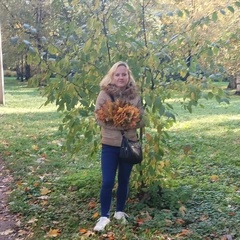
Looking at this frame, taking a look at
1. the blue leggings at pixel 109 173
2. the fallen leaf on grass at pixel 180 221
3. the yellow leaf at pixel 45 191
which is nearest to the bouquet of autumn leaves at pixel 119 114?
the blue leggings at pixel 109 173

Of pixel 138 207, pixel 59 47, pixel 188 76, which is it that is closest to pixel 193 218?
pixel 138 207

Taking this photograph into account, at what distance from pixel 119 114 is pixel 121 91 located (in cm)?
29

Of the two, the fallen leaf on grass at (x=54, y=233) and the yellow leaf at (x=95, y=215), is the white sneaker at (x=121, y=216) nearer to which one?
the yellow leaf at (x=95, y=215)

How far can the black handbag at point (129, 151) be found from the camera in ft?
14.7

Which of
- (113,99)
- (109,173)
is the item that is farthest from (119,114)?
(109,173)

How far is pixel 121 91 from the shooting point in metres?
4.57

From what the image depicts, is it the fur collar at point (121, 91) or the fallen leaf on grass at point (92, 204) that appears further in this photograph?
the fallen leaf on grass at point (92, 204)

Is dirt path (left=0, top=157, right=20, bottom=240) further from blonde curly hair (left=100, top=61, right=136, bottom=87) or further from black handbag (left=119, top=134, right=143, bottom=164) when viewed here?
blonde curly hair (left=100, top=61, right=136, bottom=87)

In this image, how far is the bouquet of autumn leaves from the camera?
440 centimetres

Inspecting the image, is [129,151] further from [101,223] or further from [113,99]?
[101,223]

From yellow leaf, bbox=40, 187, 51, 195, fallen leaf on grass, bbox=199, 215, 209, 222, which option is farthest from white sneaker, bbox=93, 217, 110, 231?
yellow leaf, bbox=40, 187, 51, 195

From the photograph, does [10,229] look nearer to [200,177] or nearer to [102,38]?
[102,38]

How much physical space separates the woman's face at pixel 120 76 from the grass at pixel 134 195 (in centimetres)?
103

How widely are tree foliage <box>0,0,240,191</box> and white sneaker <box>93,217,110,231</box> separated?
732 millimetres
